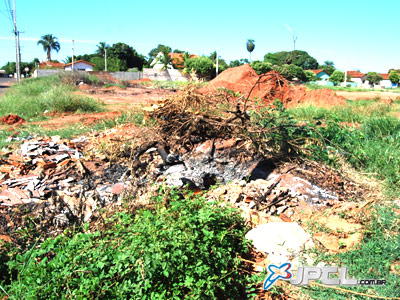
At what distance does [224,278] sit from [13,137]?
22.7ft

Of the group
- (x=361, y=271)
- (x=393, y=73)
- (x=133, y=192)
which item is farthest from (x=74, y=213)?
(x=393, y=73)

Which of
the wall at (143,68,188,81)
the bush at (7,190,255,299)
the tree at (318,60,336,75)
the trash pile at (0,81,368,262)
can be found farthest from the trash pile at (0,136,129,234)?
the tree at (318,60,336,75)

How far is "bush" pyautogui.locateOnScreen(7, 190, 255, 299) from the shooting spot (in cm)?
228

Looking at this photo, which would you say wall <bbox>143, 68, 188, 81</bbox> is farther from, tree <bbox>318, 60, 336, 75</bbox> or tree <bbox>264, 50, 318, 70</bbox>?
tree <bbox>318, 60, 336, 75</bbox>

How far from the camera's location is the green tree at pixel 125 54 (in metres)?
56.9

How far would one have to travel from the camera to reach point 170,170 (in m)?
4.80

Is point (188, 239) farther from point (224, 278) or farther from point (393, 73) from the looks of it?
point (393, 73)

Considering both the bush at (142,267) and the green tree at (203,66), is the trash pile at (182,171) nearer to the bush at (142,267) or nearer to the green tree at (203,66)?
the bush at (142,267)

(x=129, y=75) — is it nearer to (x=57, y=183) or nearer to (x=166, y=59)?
(x=166, y=59)
